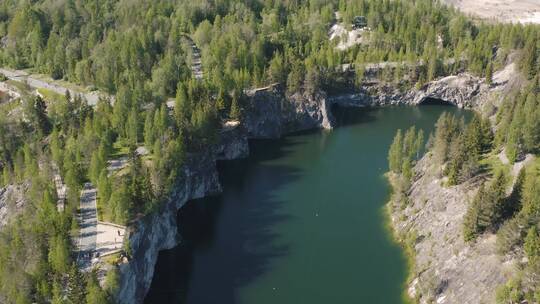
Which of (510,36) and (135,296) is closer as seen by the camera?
(135,296)

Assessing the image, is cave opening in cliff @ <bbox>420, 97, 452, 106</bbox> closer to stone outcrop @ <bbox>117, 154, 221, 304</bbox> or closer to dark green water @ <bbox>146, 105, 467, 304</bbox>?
dark green water @ <bbox>146, 105, 467, 304</bbox>

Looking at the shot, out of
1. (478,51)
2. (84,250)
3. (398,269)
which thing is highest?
(478,51)

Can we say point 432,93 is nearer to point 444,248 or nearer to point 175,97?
point 175,97

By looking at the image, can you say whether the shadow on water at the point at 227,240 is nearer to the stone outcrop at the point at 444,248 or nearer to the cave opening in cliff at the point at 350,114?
the stone outcrop at the point at 444,248

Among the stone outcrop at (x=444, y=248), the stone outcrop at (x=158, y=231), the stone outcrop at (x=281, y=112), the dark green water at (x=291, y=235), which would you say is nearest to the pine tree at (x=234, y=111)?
the stone outcrop at (x=281, y=112)

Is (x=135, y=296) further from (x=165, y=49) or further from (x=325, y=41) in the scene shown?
(x=325, y=41)

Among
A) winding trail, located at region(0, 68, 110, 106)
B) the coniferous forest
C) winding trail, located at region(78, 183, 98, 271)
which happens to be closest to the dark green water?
the coniferous forest

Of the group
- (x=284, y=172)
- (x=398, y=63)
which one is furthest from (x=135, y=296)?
(x=398, y=63)
